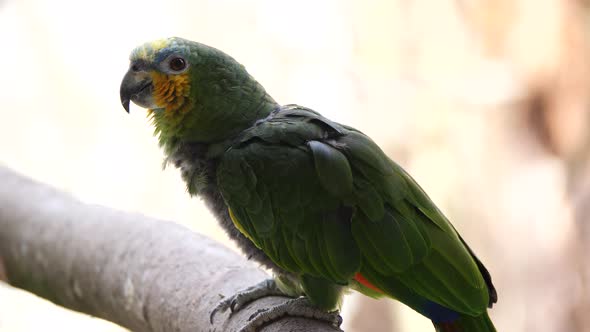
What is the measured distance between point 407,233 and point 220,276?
1.24 feet

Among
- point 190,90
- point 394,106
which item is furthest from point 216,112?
point 394,106

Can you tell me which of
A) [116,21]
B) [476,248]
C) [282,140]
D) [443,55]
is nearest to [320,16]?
[443,55]

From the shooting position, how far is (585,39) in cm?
230

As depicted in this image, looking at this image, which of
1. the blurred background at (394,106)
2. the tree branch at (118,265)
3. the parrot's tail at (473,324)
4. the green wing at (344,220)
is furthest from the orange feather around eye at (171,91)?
the blurred background at (394,106)

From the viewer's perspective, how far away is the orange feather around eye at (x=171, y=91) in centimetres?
124

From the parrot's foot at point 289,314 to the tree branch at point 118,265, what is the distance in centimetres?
2

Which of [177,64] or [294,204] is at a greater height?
[177,64]

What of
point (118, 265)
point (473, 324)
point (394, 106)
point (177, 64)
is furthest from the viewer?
point (394, 106)

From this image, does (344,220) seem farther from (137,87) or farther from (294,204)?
(137,87)

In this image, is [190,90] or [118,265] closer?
[190,90]

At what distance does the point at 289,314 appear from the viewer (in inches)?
45.8

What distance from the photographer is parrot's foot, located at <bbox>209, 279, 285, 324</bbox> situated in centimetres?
121

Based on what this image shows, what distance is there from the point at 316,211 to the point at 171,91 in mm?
343

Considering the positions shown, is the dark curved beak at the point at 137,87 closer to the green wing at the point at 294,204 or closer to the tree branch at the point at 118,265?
the green wing at the point at 294,204
